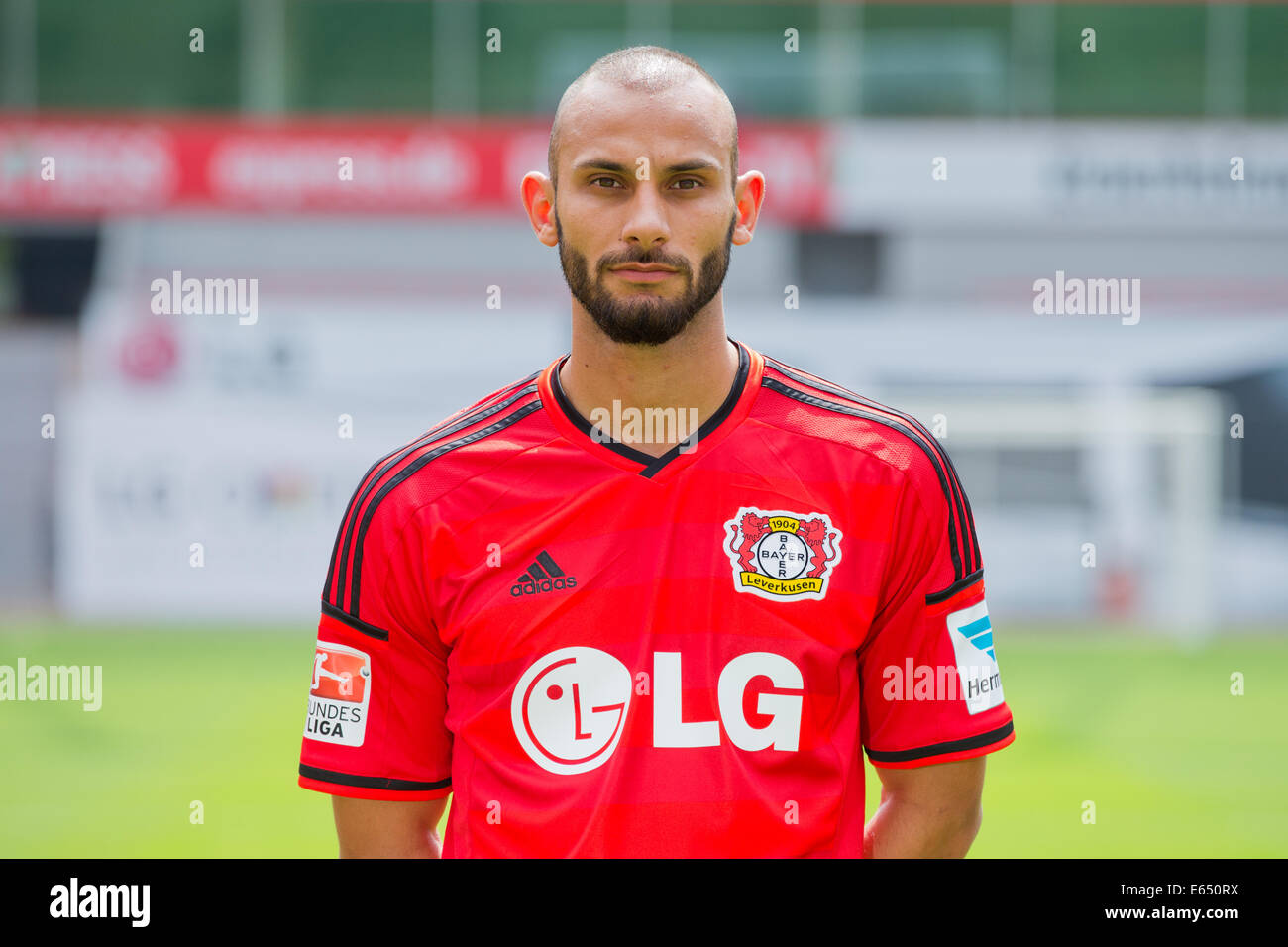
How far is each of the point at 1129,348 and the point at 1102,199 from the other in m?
1.72

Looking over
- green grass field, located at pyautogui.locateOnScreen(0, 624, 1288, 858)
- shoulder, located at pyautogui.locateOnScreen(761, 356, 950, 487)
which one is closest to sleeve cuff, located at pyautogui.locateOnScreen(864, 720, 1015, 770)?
shoulder, located at pyautogui.locateOnScreen(761, 356, 950, 487)

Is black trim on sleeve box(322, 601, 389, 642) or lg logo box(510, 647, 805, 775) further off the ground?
black trim on sleeve box(322, 601, 389, 642)

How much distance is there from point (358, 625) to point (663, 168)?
72 cm

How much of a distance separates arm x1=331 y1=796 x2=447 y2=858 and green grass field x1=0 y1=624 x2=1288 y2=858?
407 centimetres

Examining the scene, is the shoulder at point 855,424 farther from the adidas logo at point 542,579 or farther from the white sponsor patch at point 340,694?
the white sponsor patch at point 340,694

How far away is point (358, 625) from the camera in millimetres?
1886

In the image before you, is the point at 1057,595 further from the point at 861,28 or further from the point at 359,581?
the point at 359,581

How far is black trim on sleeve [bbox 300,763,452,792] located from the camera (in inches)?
75.6

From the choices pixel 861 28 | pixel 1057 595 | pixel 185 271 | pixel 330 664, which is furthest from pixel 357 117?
pixel 330 664

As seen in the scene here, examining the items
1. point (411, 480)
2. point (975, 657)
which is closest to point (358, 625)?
point (411, 480)

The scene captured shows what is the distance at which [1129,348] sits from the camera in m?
14.4

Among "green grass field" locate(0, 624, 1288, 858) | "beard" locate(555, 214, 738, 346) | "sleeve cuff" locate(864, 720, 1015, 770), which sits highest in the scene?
"beard" locate(555, 214, 738, 346)

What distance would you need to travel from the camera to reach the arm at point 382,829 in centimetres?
193

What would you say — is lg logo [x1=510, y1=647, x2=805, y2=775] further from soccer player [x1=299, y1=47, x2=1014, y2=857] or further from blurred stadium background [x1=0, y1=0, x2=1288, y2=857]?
blurred stadium background [x1=0, y1=0, x2=1288, y2=857]
